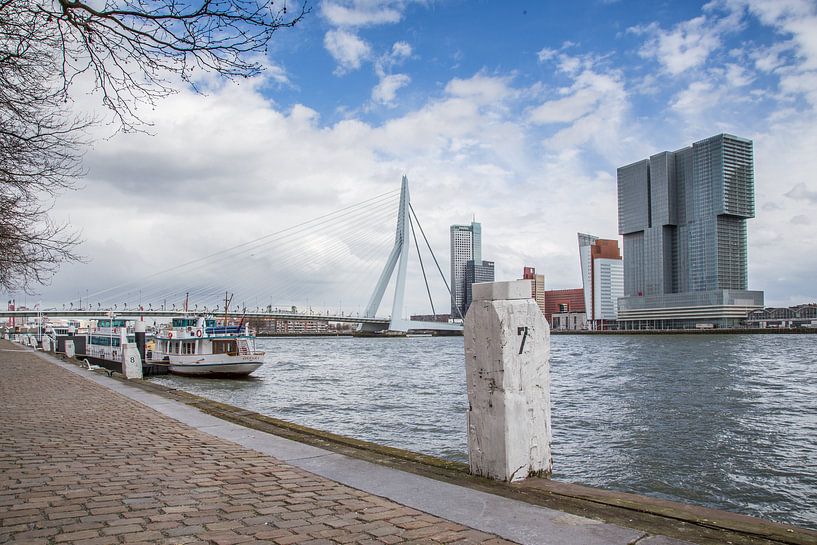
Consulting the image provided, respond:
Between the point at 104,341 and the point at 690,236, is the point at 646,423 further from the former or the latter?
the point at 690,236

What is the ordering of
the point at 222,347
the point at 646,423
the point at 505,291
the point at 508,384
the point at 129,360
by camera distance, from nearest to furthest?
the point at 508,384 < the point at 505,291 < the point at 646,423 < the point at 129,360 < the point at 222,347

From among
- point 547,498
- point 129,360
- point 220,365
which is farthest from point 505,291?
point 220,365

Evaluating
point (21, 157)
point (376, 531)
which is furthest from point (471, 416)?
point (21, 157)

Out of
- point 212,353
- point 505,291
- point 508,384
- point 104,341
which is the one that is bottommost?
point 212,353

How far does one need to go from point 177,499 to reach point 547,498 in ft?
7.95

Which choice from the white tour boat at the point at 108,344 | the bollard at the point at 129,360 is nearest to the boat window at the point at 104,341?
the white tour boat at the point at 108,344

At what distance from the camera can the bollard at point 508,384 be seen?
14.9ft

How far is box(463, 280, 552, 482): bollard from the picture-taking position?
4527mm

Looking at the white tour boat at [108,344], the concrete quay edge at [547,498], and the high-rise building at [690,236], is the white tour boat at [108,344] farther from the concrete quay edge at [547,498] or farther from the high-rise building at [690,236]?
the high-rise building at [690,236]

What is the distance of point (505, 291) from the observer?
467 centimetres

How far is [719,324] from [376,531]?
159252 millimetres

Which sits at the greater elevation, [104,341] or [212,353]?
Answer: [104,341]

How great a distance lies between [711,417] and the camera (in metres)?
14.9

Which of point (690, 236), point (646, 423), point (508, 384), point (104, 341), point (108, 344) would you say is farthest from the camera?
point (690, 236)
